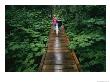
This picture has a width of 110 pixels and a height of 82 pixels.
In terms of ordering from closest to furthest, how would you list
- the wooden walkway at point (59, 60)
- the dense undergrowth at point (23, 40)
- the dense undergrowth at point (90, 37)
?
1. the wooden walkway at point (59, 60)
2. the dense undergrowth at point (90, 37)
3. the dense undergrowth at point (23, 40)

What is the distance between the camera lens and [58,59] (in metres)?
6.55

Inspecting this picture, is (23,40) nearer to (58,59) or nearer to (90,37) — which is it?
(58,59)

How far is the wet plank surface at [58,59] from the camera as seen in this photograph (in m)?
6.00

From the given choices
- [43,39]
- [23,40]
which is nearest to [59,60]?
[23,40]

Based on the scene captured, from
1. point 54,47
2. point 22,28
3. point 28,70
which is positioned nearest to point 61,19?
point 54,47

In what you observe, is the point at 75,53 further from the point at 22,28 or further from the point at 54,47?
the point at 22,28

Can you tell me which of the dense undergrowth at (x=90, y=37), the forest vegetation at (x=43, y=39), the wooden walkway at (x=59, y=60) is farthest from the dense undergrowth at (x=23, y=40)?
the dense undergrowth at (x=90, y=37)

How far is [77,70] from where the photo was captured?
5.91m

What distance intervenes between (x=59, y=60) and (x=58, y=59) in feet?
0.22

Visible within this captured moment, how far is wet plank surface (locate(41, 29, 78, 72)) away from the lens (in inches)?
236

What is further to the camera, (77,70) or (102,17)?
(102,17)

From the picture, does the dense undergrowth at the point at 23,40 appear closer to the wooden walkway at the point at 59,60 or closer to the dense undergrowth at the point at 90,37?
the wooden walkway at the point at 59,60

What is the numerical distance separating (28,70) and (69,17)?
9.69 feet
